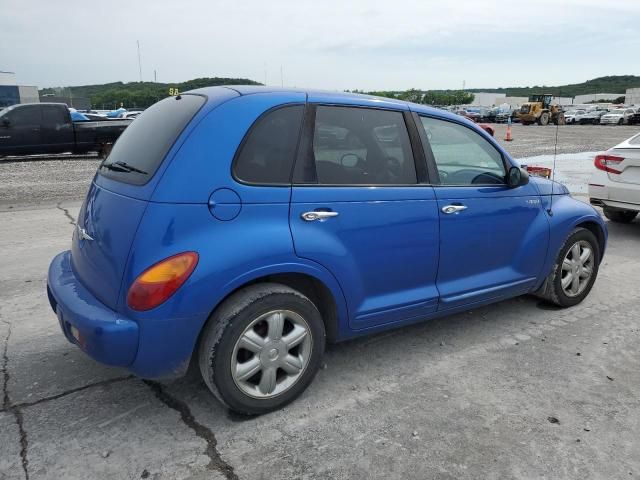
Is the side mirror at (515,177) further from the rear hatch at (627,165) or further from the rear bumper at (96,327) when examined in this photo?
the rear hatch at (627,165)

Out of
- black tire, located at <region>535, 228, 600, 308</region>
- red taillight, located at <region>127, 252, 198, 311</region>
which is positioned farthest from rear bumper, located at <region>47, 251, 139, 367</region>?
black tire, located at <region>535, 228, 600, 308</region>

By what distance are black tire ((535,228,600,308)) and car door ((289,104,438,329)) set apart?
1.44 meters

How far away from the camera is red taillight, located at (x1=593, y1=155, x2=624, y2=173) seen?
23.3 feet

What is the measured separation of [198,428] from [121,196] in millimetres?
1292

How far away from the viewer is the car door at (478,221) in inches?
141

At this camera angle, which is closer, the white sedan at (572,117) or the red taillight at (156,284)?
the red taillight at (156,284)

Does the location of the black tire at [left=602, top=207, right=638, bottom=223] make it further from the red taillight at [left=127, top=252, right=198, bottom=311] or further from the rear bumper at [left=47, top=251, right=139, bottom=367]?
the rear bumper at [left=47, top=251, right=139, bottom=367]

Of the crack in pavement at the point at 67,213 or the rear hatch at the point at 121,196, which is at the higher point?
the rear hatch at the point at 121,196

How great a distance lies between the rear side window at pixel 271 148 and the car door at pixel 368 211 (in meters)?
0.07

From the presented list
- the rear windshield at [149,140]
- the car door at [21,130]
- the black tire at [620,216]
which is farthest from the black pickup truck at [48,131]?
the rear windshield at [149,140]

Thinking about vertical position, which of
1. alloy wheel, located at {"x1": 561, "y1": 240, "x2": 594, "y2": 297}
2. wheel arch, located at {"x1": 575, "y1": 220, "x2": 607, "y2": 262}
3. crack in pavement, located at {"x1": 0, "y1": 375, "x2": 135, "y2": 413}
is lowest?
crack in pavement, located at {"x1": 0, "y1": 375, "x2": 135, "y2": 413}

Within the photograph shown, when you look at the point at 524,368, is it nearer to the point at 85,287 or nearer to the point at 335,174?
the point at 335,174

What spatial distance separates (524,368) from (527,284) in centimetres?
87

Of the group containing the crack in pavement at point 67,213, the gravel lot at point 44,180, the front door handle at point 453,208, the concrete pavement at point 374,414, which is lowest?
the concrete pavement at point 374,414
